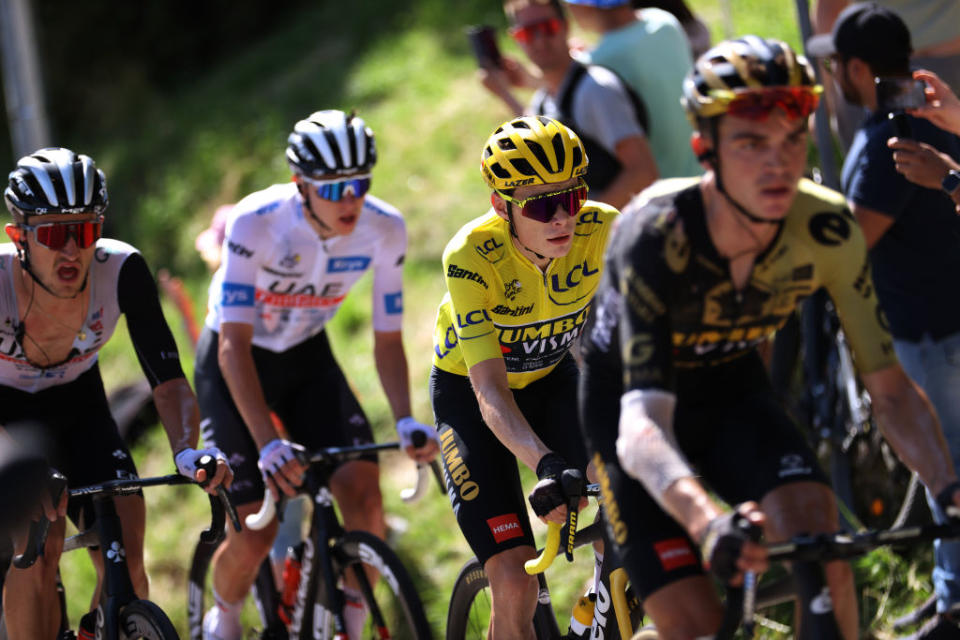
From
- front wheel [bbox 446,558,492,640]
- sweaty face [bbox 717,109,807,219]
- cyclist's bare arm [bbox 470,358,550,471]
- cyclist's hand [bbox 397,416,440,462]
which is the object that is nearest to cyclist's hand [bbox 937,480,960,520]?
sweaty face [bbox 717,109,807,219]

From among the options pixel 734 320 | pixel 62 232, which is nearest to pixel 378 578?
pixel 62 232

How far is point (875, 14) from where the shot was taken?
518 centimetres

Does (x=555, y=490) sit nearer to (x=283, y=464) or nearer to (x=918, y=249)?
(x=283, y=464)

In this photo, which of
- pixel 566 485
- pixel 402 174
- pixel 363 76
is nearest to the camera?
pixel 566 485

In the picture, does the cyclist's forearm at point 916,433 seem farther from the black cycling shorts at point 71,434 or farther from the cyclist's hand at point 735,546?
the black cycling shorts at point 71,434

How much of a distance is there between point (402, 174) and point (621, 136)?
18.8ft

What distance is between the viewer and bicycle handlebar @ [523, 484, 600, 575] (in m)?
3.98

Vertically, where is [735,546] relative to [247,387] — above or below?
above

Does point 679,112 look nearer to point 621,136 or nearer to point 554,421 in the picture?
point 621,136

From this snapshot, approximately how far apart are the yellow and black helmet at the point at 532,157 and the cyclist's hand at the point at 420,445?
1.42 m

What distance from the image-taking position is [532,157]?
4422mm

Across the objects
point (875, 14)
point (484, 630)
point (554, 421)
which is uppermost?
point (875, 14)

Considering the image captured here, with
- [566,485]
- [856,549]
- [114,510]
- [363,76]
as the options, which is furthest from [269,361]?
[363,76]

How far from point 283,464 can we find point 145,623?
2.93ft
